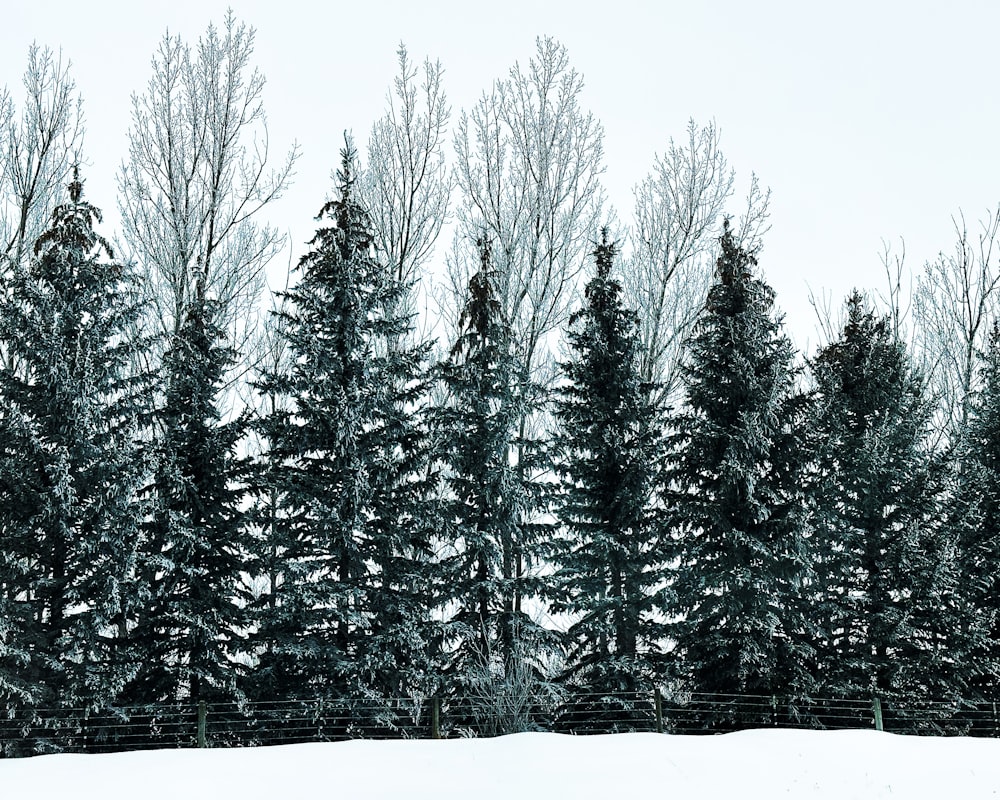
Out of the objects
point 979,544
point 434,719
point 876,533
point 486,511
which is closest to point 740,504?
point 876,533

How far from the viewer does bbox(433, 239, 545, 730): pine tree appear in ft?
55.4

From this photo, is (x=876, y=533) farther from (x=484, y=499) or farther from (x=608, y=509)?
(x=484, y=499)

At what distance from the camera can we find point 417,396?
Answer: 1791cm

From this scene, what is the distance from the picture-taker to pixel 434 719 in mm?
15977

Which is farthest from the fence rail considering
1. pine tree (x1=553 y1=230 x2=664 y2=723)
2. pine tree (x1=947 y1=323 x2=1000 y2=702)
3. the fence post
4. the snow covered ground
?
the snow covered ground

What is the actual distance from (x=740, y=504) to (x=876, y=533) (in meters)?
3.23

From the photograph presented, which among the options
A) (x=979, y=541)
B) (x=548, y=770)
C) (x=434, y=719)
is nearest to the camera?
(x=548, y=770)

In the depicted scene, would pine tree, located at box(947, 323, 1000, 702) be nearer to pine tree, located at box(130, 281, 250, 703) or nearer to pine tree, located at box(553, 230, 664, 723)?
pine tree, located at box(553, 230, 664, 723)

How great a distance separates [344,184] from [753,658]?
12.6m

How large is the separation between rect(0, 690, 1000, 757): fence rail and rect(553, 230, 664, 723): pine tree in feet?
1.50

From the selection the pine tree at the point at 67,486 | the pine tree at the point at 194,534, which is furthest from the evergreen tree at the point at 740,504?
the pine tree at the point at 67,486

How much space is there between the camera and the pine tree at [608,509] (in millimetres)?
17188

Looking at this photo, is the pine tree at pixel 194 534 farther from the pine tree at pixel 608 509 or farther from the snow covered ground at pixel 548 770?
the pine tree at pixel 608 509

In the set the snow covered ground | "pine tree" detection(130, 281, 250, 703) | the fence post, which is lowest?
the snow covered ground
